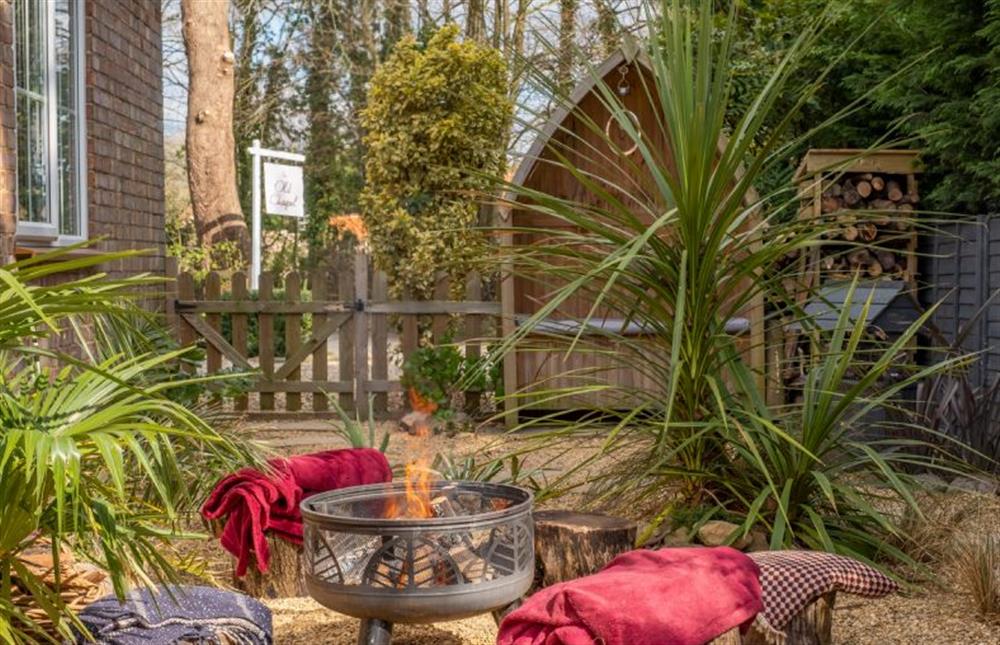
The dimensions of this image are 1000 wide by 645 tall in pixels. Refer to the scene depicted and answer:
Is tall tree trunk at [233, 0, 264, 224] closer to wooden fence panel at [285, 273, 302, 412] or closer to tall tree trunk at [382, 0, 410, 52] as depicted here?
tall tree trunk at [382, 0, 410, 52]

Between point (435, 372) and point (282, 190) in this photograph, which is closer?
point (435, 372)

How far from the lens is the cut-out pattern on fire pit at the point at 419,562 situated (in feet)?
9.90

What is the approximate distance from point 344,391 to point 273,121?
40.5 ft

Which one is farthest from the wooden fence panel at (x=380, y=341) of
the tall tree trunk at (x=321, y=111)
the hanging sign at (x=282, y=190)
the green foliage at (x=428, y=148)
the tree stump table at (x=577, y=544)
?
the tall tree trunk at (x=321, y=111)

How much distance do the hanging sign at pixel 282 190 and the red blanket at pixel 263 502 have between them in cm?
902

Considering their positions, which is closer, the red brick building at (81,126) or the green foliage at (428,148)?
the red brick building at (81,126)

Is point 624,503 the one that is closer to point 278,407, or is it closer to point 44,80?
point 44,80

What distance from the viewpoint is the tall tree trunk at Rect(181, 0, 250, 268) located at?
12852 mm

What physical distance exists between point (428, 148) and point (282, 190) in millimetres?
4650

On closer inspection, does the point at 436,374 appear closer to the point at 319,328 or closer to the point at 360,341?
the point at 360,341

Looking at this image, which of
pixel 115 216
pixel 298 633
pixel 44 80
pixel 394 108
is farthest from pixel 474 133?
pixel 298 633

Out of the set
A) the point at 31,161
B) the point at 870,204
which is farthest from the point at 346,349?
the point at 870,204

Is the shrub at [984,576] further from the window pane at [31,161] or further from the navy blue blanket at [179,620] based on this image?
the window pane at [31,161]

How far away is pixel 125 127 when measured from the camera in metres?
8.10
